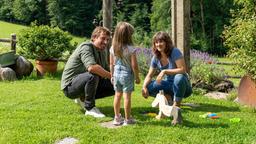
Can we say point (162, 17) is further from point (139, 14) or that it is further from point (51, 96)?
point (51, 96)

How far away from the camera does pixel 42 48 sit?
35.8 ft

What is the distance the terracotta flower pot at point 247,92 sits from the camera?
7770 mm

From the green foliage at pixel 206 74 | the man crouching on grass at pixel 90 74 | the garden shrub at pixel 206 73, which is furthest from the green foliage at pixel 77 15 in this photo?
the man crouching on grass at pixel 90 74

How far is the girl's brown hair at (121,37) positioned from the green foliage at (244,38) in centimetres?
285

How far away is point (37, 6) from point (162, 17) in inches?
991

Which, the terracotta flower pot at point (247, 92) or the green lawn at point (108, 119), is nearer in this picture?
the green lawn at point (108, 119)

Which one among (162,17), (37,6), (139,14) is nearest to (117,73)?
(162,17)

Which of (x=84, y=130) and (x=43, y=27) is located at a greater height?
(x=43, y=27)

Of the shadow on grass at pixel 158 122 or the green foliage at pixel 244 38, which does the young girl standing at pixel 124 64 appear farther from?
the green foliage at pixel 244 38

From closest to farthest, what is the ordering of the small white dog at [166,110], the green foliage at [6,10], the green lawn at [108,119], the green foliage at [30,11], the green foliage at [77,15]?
the green lawn at [108,119]
the small white dog at [166,110]
the green foliage at [77,15]
the green foliage at [30,11]
the green foliage at [6,10]

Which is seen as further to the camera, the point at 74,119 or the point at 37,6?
the point at 37,6

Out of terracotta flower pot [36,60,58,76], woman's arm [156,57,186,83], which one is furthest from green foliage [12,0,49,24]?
woman's arm [156,57,186,83]

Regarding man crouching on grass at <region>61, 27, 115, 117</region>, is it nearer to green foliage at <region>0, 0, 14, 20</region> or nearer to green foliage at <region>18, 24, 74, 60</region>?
green foliage at <region>18, 24, 74, 60</region>

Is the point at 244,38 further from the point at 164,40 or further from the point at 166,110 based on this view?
the point at 166,110
